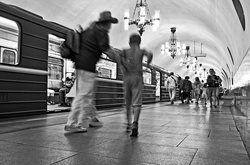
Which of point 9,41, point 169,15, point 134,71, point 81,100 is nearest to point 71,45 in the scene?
point 81,100

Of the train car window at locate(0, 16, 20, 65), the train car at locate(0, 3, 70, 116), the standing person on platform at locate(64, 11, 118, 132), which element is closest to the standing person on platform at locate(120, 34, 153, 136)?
the standing person on platform at locate(64, 11, 118, 132)

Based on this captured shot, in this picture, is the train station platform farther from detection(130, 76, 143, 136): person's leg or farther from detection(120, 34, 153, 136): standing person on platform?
detection(120, 34, 153, 136): standing person on platform

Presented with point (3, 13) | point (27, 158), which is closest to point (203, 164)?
point (27, 158)

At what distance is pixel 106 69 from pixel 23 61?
411 centimetres

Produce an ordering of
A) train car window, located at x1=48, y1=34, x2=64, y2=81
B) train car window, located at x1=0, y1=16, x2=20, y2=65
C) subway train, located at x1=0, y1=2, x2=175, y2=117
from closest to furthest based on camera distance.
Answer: subway train, located at x1=0, y1=2, x2=175, y2=117, train car window, located at x1=0, y1=16, x2=20, y2=65, train car window, located at x1=48, y1=34, x2=64, y2=81

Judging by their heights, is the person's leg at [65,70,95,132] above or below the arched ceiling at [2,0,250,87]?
below

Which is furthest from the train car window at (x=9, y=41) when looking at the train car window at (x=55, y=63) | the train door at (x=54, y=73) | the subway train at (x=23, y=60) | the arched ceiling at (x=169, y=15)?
the train door at (x=54, y=73)

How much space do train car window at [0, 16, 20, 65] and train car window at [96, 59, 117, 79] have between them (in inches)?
123

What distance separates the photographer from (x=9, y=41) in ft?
21.7

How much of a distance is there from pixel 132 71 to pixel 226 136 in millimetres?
1641

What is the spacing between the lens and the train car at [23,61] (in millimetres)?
5129

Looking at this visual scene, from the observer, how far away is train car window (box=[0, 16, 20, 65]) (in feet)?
17.9

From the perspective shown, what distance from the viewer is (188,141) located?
304 centimetres

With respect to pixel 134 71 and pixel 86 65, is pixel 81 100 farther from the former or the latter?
pixel 134 71
